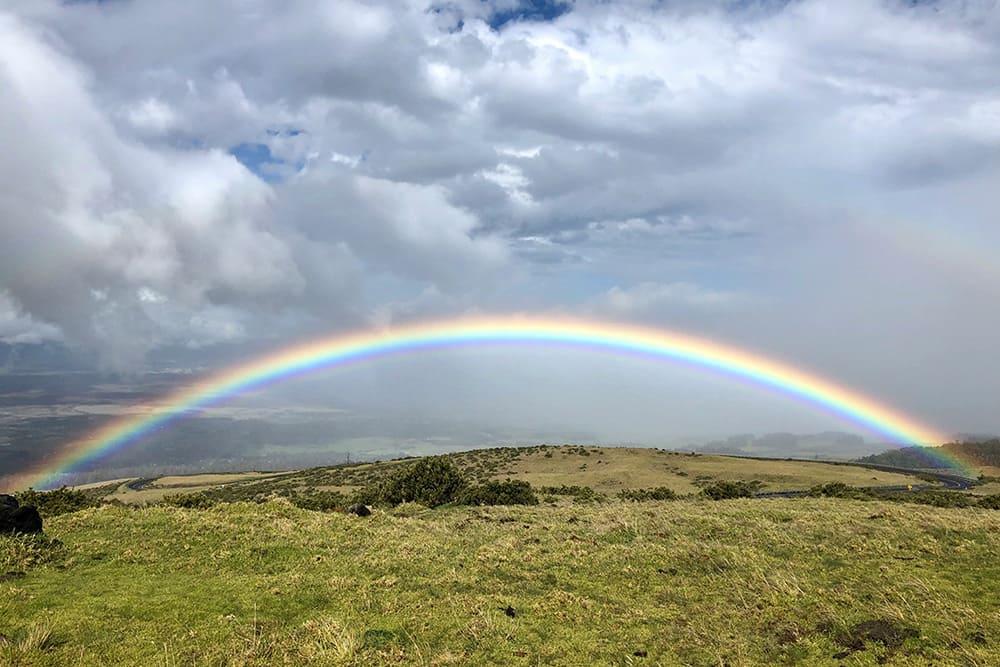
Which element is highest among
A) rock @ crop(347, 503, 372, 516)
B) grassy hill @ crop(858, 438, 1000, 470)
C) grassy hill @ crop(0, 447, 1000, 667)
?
grassy hill @ crop(0, 447, 1000, 667)

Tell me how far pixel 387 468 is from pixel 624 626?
76895 mm

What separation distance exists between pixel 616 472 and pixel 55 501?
5611cm

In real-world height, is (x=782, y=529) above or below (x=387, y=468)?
above

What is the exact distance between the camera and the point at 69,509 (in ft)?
95.3

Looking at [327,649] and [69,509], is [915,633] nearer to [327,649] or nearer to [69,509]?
[327,649]

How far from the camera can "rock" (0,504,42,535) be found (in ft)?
60.1

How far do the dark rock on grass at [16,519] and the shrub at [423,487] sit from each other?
2210cm

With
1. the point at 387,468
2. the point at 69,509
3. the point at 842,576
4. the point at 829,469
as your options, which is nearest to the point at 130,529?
the point at 69,509

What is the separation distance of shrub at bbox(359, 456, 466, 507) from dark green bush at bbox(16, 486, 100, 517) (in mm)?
17418

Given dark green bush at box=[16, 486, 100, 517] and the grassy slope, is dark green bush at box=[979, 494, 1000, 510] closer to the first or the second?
the grassy slope

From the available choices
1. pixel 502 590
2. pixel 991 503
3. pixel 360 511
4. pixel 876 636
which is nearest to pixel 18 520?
pixel 360 511

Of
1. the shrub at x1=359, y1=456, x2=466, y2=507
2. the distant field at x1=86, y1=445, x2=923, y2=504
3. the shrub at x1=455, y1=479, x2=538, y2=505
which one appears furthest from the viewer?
the distant field at x1=86, y1=445, x2=923, y2=504

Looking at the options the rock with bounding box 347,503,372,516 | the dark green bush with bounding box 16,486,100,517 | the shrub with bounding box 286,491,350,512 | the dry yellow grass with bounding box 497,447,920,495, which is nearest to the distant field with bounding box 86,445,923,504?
the dry yellow grass with bounding box 497,447,920,495

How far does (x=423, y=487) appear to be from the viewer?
136 ft
